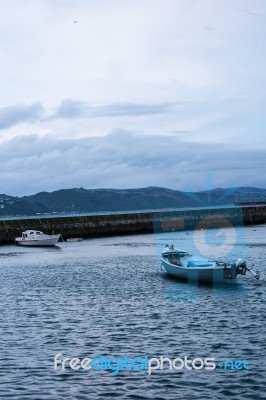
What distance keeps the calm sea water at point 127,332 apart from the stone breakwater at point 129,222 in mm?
59428

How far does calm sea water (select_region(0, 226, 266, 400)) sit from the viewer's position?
68.2 ft

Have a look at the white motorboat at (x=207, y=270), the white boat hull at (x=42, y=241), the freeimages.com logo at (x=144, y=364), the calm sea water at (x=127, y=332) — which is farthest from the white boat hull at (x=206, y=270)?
the white boat hull at (x=42, y=241)

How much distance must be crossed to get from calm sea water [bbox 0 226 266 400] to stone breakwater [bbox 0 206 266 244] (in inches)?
2340

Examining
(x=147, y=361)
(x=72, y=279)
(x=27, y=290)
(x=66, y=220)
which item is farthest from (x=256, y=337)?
(x=66, y=220)

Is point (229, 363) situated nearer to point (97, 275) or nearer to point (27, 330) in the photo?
point (27, 330)

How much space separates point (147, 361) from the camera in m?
23.8

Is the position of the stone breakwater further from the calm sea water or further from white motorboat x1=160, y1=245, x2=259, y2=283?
white motorboat x1=160, y1=245, x2=259, y2=283

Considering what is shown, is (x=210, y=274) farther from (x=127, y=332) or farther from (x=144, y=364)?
(x=144, y=364)

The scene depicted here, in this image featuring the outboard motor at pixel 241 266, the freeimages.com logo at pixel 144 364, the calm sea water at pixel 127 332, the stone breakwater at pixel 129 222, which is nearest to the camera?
the calm sea water at pixel 127 332

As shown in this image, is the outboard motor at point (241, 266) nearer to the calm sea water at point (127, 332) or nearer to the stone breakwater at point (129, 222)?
the calm sea water at point (127, 332)

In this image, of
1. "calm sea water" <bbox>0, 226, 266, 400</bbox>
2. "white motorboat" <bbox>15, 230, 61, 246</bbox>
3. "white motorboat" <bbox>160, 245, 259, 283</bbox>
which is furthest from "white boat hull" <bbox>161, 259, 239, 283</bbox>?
"white motorboat" <bbox>15, 230, 61, 246</bbox>

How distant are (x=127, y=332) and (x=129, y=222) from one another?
101435 mm

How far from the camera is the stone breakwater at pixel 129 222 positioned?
113m

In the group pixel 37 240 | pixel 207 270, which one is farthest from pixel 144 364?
pixel 37 240
